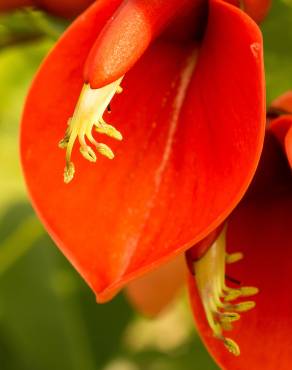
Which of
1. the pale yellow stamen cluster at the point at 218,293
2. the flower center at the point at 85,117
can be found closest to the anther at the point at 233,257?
the pale yellow stamen cluster at the point at 218,293

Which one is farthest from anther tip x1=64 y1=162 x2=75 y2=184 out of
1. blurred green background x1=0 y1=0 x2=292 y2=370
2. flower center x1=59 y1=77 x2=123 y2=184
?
blurred green background x1=0 y1=0 x2=292 y2=370

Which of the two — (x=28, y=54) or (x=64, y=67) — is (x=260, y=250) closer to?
(x=64, y=67)

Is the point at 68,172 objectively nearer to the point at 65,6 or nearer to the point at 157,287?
the point at 65,6

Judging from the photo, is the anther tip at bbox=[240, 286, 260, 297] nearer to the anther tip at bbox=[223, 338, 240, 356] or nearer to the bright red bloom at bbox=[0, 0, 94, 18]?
the anther tip at bbox=[223, 338, 240, 356]

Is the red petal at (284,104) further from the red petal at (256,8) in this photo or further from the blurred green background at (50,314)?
the blurred green background at (50,314)

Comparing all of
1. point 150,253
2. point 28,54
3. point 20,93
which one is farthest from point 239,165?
point 20,93

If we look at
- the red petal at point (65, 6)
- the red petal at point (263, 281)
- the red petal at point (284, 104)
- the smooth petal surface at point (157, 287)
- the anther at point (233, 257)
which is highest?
the red petal at point (65, 6)

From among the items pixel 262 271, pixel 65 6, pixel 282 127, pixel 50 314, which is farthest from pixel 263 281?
pixel 50 314
